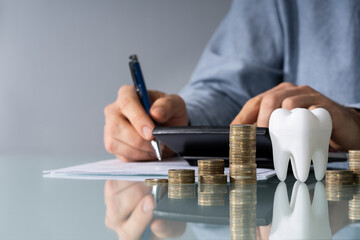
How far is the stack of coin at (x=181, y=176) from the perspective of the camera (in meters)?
0.52

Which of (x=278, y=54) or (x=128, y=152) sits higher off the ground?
(x=278, y=54)

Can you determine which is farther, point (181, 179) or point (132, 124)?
point (132, 124)

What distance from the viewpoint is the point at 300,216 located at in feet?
1.05

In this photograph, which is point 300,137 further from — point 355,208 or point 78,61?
point 78,61

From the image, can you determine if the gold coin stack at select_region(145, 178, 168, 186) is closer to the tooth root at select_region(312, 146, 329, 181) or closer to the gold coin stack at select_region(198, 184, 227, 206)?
the gold coin stack at select_region(198, 184, 227, 206)

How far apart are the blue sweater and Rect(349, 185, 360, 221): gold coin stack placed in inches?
35.0

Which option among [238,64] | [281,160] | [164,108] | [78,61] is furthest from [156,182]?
[78,61]

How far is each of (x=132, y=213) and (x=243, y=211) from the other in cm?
9

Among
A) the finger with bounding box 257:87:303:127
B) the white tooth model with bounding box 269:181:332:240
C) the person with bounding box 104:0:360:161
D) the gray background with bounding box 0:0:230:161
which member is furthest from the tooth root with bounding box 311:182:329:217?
the gray background with bounding box 0:0:230:161

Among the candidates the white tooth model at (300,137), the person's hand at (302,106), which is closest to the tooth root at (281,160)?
the white tooth model at (300,137)

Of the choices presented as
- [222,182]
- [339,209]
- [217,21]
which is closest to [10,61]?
[217,21]

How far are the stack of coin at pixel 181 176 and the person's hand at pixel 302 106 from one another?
0.83ft

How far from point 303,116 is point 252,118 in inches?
10.0

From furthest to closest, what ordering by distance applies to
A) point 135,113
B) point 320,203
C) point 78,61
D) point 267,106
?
point 78,61 < point 135,113 < point 267,106 < point 320,203
